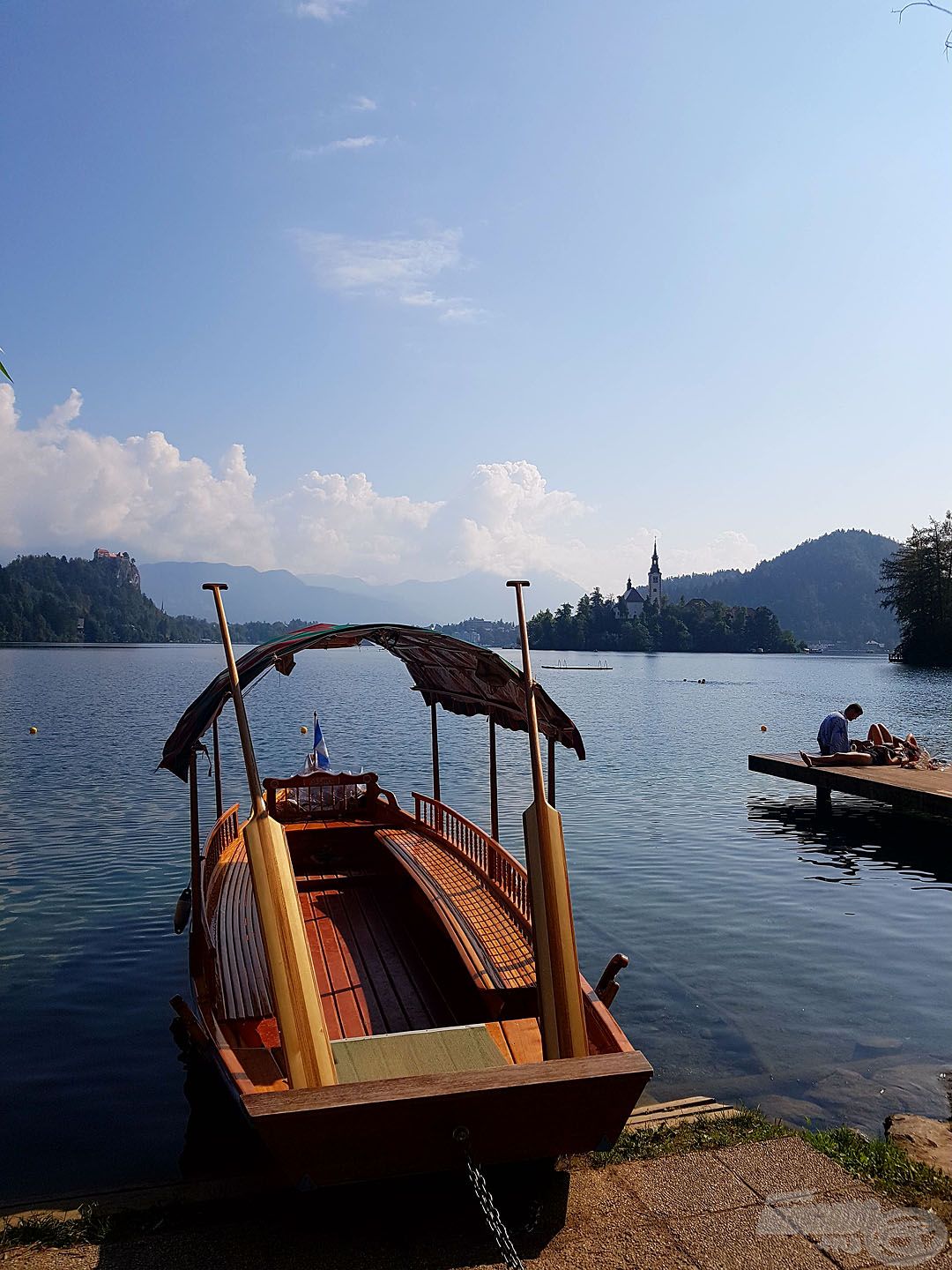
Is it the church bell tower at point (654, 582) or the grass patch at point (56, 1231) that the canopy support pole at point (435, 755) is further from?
the church bell tower at point (654, 582)

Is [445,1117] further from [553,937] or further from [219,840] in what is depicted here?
[219,840]

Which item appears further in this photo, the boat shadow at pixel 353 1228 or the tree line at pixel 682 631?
the tree line at pixel 682 631

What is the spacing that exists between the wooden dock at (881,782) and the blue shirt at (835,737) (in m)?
0.72

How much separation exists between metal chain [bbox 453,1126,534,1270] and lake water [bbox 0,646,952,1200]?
318 centimetres

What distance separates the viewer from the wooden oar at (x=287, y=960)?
5.34m

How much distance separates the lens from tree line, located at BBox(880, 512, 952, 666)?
91.2 meters

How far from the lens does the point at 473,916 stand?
29.7ft

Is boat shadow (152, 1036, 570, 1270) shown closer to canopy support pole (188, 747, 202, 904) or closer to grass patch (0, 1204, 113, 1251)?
grass patch (0, 1204, 113, 1251)

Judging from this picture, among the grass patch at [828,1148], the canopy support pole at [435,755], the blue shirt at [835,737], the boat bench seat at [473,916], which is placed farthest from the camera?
the blue shirt at [835,737]

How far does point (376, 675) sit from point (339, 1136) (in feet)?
339

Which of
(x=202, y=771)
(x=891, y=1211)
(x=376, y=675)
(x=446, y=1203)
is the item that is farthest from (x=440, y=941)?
(x=376, y=675)

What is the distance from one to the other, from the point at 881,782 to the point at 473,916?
13850 mm

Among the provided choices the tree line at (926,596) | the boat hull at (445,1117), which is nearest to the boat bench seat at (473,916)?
the boat hull at (445,1117)

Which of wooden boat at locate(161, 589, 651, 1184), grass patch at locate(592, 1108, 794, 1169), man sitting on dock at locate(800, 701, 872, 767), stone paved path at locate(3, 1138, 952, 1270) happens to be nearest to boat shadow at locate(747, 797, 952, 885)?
man sitting on dock at locate(800, 701, 872, 767)
